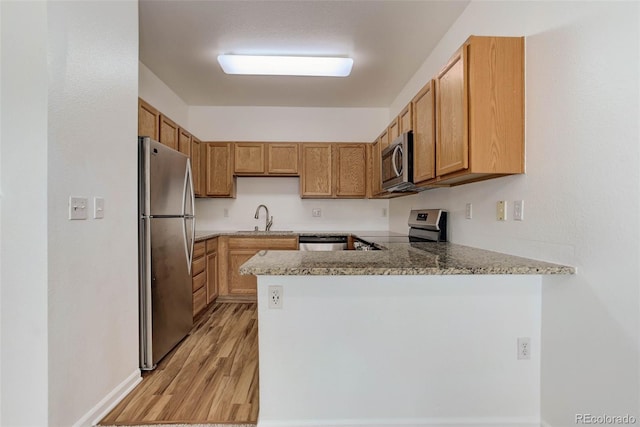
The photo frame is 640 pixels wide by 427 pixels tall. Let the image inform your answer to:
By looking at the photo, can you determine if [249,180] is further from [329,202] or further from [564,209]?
[564,209]

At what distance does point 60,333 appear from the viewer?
1.42 meters

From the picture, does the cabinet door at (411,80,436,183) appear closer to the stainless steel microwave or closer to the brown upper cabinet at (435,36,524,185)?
the stainless steel microwave

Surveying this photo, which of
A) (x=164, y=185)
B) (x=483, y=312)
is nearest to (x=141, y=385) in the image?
(x=164, y=185)

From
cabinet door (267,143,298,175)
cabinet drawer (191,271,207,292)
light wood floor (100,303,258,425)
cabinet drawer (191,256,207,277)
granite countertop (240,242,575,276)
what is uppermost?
cabinet door (267,143,298,175)

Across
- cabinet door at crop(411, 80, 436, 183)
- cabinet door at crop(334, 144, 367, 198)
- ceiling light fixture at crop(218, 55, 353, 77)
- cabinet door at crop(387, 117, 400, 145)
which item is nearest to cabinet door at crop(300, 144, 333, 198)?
cabinet door at crop(334, 144, 367, 198)

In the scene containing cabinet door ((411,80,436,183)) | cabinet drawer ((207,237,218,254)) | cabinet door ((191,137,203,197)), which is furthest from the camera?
cabinet door ((191,137,203,197))

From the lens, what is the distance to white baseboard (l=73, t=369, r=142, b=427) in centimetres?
158

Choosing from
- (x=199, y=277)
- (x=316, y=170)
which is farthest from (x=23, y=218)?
(x=316, y=170)

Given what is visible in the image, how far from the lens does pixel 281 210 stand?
4.28 m

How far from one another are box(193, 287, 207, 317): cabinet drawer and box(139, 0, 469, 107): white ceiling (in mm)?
2311

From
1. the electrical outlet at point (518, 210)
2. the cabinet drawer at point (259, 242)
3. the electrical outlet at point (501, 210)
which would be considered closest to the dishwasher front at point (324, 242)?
the cabinet drawer at point (259, 242)

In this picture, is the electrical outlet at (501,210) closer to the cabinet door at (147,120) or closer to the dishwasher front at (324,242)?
the dishwasher front at (324,242)

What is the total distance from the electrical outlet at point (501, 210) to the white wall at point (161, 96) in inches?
129

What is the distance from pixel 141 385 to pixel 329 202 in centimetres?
296
